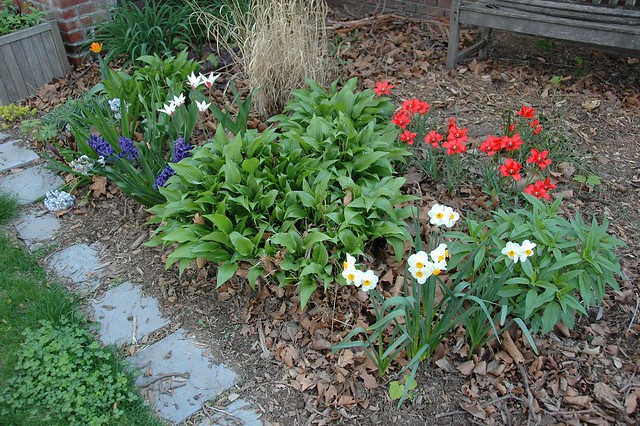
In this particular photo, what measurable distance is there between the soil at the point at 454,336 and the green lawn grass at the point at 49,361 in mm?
318

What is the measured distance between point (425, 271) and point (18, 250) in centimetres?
228

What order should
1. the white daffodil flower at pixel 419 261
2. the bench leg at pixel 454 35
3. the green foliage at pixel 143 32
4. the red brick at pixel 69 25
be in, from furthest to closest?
the red brick at pixel 69 25 → the green foliage at pixel 143 32 → the bench leg at pixel 454 35 → the white daffodil flower at pixel 419 261

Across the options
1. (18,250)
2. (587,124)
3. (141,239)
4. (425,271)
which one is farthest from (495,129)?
(18,250)

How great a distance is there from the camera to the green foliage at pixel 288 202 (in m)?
2.48

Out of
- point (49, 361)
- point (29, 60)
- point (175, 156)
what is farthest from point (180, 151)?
point (29, 60)

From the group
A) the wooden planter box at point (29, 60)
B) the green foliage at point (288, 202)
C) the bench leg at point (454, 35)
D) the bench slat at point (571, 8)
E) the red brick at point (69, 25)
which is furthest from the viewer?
the red brick at point (69, 25)

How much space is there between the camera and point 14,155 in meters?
3.72

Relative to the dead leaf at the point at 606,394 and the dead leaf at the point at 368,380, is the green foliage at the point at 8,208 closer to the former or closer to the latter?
the dead leaf at the point at 368,380

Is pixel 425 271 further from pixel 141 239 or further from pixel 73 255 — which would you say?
pixel 73 255

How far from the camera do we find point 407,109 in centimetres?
306

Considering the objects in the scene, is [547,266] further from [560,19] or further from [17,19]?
[17,19]

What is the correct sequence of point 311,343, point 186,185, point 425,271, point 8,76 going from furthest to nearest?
point 8,76
point 186,185
point 311,343
point 425,271

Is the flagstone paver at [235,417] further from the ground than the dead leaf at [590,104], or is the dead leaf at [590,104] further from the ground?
the dead leaf at [590,104]

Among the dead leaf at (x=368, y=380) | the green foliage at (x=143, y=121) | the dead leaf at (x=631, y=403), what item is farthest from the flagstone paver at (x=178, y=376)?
the dead leaf at (x=631, y=403)
